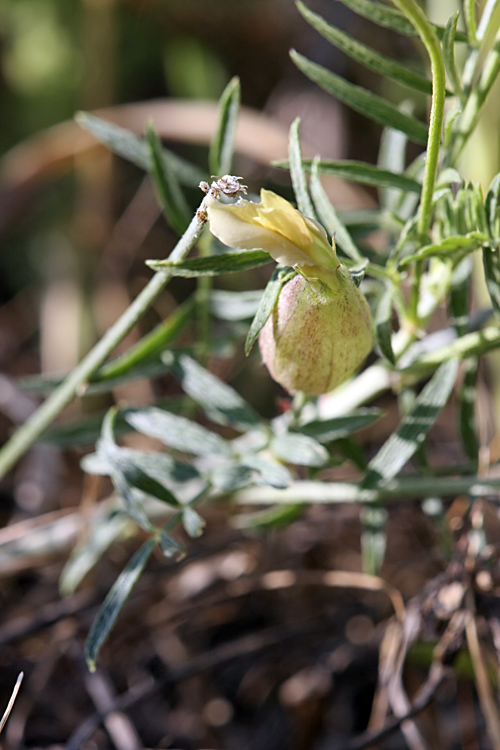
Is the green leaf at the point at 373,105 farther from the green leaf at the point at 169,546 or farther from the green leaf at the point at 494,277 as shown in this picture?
the green leaf at the point at 169,546

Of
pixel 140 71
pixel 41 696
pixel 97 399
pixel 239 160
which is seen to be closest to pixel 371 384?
pixel 41 696

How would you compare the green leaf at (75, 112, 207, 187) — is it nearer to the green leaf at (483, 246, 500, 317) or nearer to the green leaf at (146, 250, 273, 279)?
the green leaf at (146, 250, 273, 279)

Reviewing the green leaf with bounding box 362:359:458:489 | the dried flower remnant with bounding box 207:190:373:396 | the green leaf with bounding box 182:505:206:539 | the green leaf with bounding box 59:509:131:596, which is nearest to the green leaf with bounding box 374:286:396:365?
the dried flower remnant with bounding box 207:190:373:396

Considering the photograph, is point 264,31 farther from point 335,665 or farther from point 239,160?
point 335,665

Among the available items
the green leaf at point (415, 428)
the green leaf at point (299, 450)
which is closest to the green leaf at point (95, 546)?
the green leaf at point (299, 450)

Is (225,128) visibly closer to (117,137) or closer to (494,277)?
(117,137)

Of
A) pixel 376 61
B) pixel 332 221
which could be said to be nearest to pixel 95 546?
pixel 332 221

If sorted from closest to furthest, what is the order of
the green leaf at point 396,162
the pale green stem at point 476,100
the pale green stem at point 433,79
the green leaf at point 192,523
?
1. the pale green stem at point 433,79
2. the pale green stem at point 476,100
3. the green leaf at point 192,523
4. the green leaf at point 396,162
